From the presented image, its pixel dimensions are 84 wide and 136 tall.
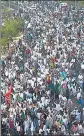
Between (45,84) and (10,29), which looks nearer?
(45,84)

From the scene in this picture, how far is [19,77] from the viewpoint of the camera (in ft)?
116

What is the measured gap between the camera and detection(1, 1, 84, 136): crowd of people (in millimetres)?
27328

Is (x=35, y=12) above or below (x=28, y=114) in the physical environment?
above

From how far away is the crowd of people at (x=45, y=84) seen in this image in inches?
1076

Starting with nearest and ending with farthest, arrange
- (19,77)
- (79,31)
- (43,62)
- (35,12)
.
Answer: (19,77) → (43,62) → (79,31) → (35,12)

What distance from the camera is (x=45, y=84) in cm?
3325

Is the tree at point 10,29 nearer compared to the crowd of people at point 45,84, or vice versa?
the crowd of people at point 45,84

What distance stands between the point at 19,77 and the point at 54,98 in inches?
171

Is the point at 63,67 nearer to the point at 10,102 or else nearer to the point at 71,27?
the point at 10,102

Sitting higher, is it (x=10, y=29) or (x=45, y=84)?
(x=10, y=29)

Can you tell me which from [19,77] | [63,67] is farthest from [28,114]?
[63,67]

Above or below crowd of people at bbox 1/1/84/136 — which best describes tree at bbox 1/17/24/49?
above

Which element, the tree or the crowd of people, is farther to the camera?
the tree

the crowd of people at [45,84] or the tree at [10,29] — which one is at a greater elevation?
the tree at [10,29]
